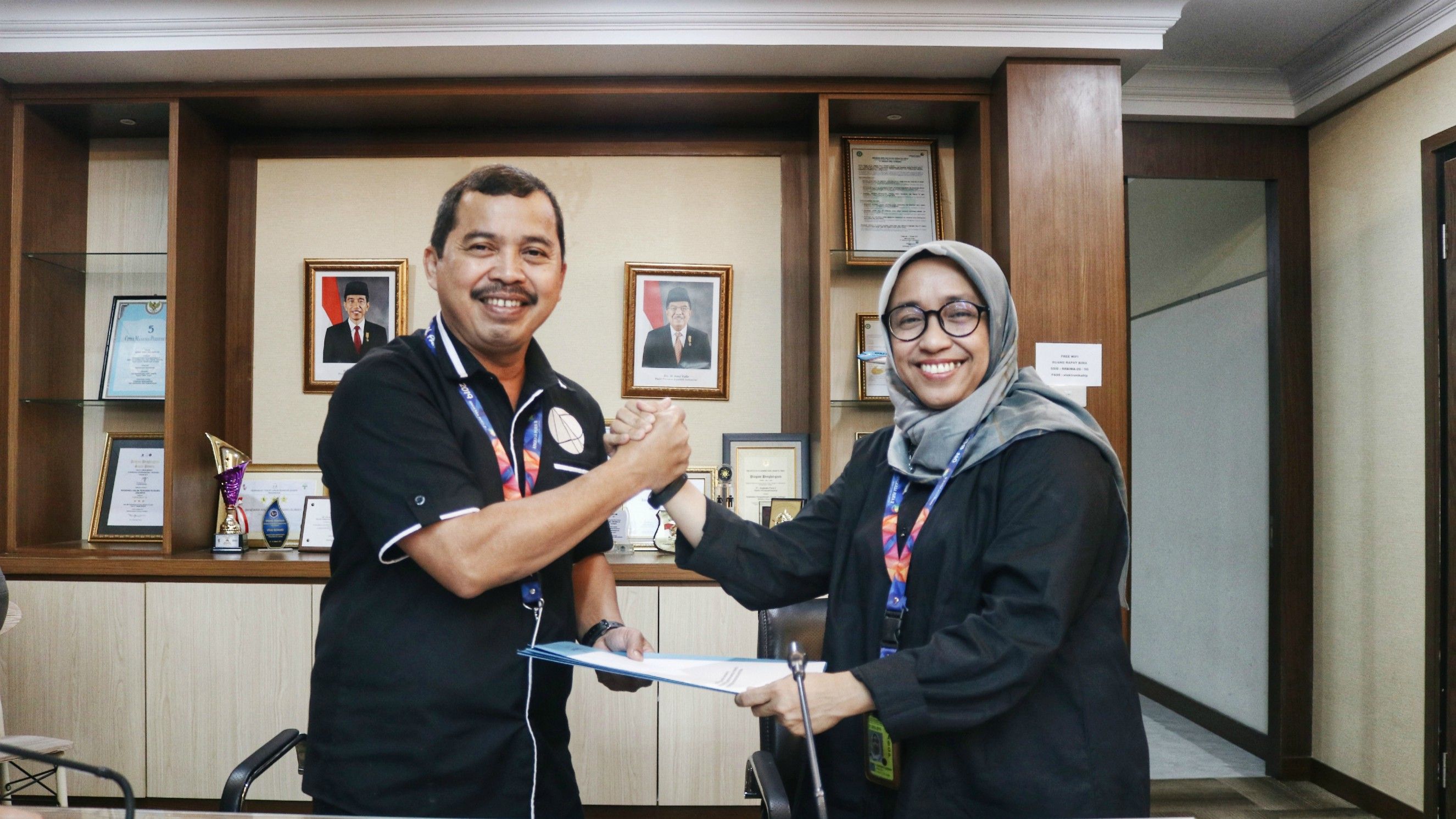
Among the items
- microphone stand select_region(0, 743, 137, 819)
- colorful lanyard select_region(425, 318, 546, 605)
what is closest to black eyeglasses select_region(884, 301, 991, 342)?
colorful lanyard select_region(425, 318, 546, 605)

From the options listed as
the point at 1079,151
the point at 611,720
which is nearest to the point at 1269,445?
the point at 1079,151

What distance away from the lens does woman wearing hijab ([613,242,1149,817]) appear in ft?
4.33

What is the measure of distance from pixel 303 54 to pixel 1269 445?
405cm

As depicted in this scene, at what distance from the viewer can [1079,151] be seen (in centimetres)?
310

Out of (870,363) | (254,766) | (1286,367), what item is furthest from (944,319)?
(1286,367)

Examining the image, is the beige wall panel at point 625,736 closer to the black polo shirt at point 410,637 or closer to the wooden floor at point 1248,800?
the black polo shirt at point 410,637

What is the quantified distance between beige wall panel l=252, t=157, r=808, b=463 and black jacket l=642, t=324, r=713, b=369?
0.12 m

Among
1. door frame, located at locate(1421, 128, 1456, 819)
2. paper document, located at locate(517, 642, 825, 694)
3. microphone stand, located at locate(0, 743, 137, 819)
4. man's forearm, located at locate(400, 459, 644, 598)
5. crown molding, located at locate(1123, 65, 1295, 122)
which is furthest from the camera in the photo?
crown molding, located at locate(1123, 65, 1295, 122)

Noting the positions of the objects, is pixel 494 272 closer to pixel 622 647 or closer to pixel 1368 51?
pixel 622 647

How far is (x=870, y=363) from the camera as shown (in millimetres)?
3467

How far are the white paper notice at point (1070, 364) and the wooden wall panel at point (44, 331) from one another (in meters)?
3.52

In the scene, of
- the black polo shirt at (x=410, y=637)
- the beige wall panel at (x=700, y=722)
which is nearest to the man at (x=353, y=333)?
the beige wall panel at (x=700, y=722)

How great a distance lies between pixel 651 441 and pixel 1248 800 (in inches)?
130

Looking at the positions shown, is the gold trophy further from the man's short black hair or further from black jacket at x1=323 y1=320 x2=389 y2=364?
the man's short black hair
